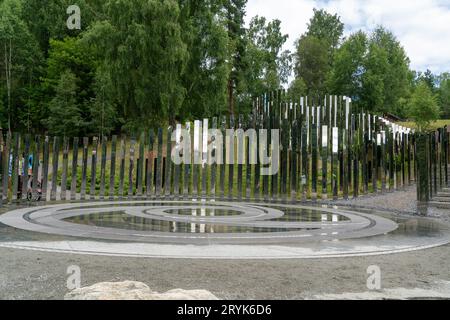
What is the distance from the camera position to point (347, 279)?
4422 mm

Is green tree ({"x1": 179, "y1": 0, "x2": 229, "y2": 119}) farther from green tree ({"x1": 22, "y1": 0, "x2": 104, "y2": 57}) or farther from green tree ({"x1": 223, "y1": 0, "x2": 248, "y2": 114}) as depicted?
green tree ({"x1": 22, "y1": 0, "x2": 104, "y2": 57})

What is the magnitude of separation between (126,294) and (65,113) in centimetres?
3249

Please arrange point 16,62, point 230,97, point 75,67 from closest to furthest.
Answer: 1. point 230,97
2. point 75,67
3. point 16,62

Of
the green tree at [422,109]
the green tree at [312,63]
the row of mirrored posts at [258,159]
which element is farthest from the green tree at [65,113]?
the green tree at [422,109]

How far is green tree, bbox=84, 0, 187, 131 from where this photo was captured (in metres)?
23.4

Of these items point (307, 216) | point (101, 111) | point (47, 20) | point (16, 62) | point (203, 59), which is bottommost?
point (307, 216)

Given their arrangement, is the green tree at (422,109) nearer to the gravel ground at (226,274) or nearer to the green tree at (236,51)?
the green tree at (236,51)

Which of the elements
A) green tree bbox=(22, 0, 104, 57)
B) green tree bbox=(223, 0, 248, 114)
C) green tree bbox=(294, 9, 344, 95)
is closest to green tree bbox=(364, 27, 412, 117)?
green tree bbox=(294, 9, 344, 95)

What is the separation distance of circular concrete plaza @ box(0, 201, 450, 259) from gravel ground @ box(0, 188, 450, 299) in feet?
1.35

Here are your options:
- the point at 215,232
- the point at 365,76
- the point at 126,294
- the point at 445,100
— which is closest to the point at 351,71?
the point at 365,76

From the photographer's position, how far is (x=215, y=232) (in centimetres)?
744

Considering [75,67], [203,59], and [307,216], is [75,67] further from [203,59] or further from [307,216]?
[307,216]

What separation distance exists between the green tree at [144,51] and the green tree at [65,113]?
10066 mm

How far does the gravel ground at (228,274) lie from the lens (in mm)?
3945
